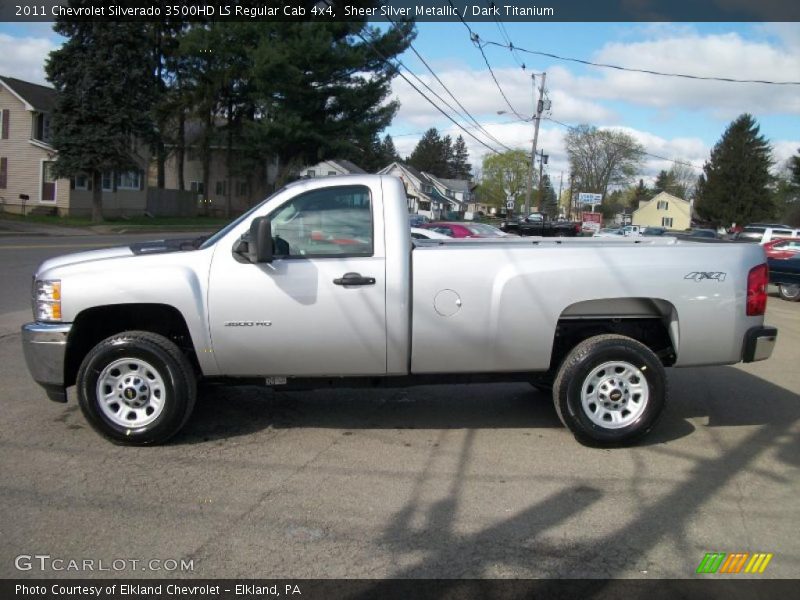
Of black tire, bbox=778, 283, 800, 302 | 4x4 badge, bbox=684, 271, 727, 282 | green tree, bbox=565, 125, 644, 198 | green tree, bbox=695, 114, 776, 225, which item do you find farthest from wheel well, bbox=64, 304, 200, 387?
green tree, bbox=565, 125, 644, 198

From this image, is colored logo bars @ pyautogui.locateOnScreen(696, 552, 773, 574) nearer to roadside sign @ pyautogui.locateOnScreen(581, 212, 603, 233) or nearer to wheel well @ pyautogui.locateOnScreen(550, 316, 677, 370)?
wheel well @ pyautogui.locateOnScreen(550, 316, 677, 370)

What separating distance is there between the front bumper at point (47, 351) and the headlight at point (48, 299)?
0.21 ft

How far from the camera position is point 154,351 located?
16.6ft

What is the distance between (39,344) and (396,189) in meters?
2.84

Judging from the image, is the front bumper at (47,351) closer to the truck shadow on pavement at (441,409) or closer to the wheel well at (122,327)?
the wheel well at (122,327)

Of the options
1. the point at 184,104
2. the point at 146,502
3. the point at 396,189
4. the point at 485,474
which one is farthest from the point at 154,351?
the point at 184,104

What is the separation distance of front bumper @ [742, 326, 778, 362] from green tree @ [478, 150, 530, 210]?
113 metres

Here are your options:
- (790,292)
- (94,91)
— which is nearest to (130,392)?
(790,292)

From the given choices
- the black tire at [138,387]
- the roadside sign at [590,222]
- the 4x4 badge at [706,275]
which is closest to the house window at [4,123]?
the roadside sign at [590,222]

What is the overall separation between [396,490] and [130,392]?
211 centimetres

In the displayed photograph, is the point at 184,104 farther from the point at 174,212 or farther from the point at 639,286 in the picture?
the point at 639,286

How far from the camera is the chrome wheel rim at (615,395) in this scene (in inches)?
211

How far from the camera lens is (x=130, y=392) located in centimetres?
513

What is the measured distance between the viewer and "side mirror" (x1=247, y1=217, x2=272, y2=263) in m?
4.88
